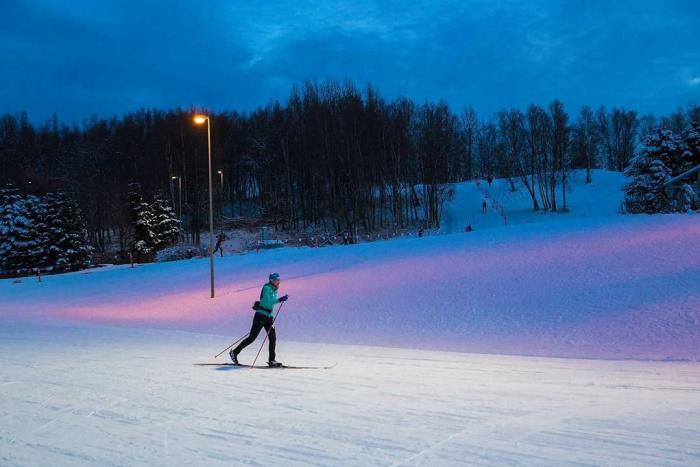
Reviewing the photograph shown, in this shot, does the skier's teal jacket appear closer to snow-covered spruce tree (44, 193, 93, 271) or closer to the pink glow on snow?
the pink glow on snow

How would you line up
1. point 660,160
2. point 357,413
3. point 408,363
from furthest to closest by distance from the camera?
point 660,160 < point 408,363 < point 357,413

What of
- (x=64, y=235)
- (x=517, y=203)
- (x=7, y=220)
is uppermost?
(x=7, y=220)

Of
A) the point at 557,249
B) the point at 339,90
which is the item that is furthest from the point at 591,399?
the point at 339,90

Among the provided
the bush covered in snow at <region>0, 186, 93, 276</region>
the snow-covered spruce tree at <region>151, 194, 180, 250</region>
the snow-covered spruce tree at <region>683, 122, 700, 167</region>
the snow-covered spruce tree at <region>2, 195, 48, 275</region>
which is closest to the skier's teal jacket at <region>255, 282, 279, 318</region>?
the snow-covered spruce tree at <region>683, 122, 700, 167</region>

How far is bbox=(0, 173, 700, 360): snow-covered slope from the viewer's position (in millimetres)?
12695

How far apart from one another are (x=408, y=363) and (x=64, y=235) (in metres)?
46.8

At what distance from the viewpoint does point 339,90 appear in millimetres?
66250

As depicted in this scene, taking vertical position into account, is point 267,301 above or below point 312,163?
below

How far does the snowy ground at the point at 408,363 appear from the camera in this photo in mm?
5250

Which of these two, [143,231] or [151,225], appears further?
[151,225]

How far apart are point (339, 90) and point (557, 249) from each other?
50.0m

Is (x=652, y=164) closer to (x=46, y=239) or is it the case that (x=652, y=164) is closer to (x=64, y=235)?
(x=64, y=235)

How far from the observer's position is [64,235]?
48531 millimetres

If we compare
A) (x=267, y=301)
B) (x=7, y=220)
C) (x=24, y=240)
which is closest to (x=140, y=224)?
(x=24, y=240)
